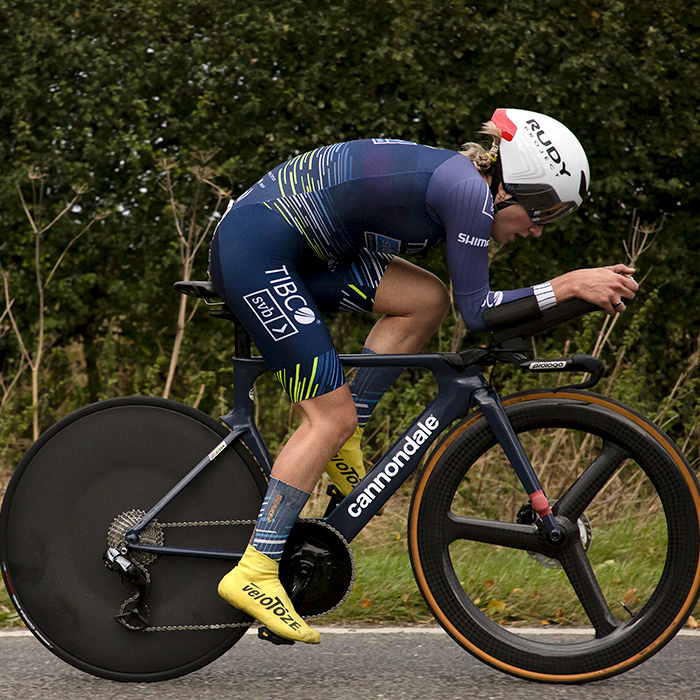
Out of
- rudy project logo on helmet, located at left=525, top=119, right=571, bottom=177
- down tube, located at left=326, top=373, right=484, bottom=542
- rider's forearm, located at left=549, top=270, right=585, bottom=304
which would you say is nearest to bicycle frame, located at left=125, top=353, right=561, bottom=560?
down tube, located at left=326, top=373, right=484, bottom=542

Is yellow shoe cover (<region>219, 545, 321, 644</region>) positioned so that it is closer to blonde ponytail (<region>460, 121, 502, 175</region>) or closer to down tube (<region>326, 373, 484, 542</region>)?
down tube (<region>326, 373, 484, 542</region>)

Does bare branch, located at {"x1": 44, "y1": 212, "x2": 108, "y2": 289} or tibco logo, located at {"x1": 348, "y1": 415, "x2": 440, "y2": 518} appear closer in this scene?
tibco logo, located at {"x1": 348, "y1": 415, "x2": 440, "y2": 518}

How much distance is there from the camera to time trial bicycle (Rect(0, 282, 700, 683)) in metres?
2.89

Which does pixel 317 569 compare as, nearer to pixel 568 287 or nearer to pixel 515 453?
pixel 515 453

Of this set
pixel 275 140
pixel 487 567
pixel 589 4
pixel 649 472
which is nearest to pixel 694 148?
pixel 589 4

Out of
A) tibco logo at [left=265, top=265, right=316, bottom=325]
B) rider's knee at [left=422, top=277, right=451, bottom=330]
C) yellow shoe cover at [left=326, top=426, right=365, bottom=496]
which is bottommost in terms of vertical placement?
yellow shoe cover at [left=326, top=426, right=365, bottom=496]

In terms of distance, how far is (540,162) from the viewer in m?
2.82

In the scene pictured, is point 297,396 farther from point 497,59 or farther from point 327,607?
point 497,59

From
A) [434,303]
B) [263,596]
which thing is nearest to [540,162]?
[434,303]

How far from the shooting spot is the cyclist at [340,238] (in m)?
2.80

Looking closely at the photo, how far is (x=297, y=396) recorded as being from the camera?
9.67 ft

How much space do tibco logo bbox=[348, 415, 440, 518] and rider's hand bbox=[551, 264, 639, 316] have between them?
607 millimetres

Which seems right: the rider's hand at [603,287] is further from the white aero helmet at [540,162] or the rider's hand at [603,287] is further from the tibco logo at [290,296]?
the tibco logo at [290,296]

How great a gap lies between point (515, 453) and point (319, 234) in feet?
3.07
